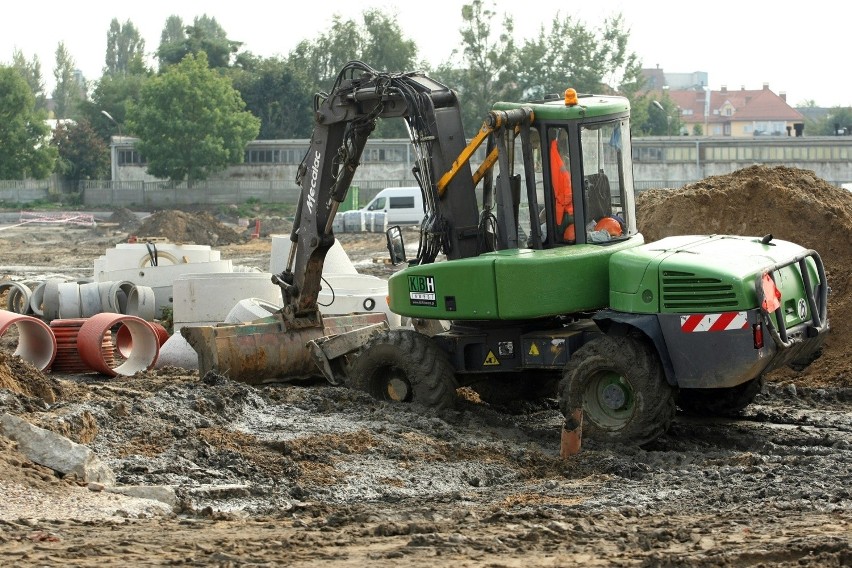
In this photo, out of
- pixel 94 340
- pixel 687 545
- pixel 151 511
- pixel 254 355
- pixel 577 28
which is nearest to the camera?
pixel 687 545

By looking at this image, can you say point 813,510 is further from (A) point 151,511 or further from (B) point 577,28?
(B) point 577,28

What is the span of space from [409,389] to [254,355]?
208 centimetres

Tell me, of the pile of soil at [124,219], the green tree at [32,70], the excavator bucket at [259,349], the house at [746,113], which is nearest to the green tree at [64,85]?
the green tree at [32,70]

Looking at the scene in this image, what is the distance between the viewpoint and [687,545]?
6.29 meters

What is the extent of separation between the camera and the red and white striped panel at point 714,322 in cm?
913

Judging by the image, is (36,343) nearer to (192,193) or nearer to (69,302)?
(69,302)

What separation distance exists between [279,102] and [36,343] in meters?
66.1

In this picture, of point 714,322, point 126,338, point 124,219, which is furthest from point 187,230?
point 714,322

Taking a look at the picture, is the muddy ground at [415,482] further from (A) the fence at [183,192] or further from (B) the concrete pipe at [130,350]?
(A) the fence at [183,192]

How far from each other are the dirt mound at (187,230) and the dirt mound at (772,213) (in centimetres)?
2736

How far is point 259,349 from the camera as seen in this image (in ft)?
40.5

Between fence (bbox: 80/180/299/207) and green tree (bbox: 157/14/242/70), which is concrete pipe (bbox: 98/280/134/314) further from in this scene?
green tree (bbox: 157/14/242/70)

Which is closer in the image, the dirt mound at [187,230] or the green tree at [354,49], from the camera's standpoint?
the dirt mound at [187,230]

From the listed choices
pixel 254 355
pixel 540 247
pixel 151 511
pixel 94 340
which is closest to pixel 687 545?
pixel 151 511
